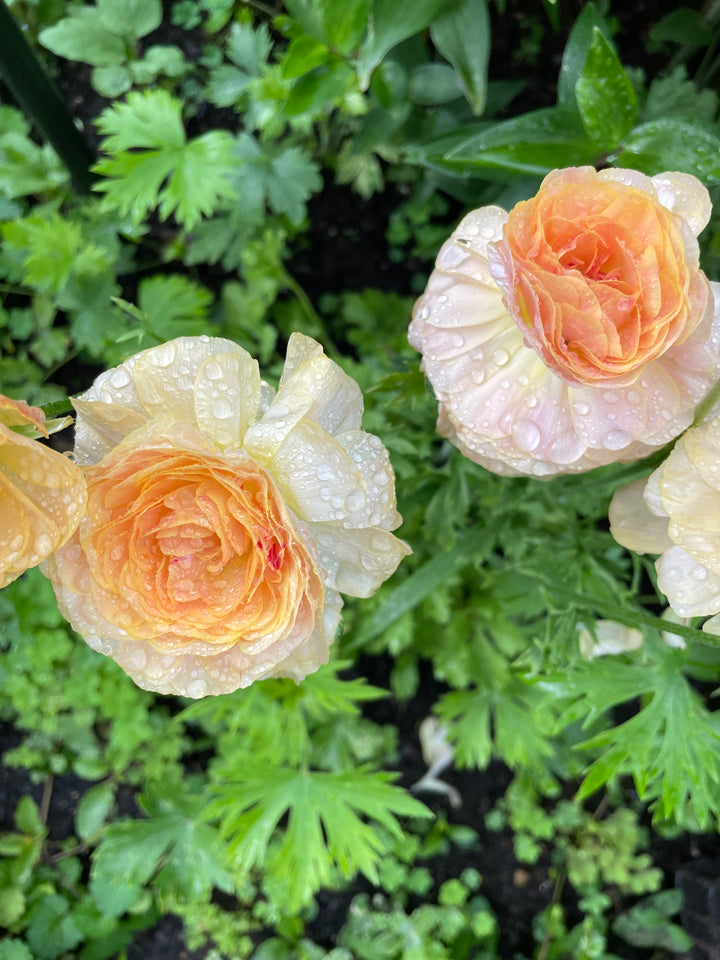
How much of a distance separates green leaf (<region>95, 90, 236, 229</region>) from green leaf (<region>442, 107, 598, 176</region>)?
13.9 inches

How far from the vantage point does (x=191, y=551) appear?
531 millimetres

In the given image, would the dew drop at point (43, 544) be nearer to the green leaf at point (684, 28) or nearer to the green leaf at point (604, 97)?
the green leaf at point (604, 97)

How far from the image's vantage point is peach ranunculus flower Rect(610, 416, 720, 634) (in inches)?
21.4

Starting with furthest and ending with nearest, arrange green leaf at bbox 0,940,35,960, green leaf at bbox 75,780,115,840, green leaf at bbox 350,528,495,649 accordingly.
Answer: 1. green leaf at bbox 75,780,115,840
2. green leaf at bbox 0,940,35,960
3. green leaf at bbox 350,528,495,649

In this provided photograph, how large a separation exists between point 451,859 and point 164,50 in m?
1.68

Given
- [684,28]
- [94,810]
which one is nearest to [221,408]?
[684,28]

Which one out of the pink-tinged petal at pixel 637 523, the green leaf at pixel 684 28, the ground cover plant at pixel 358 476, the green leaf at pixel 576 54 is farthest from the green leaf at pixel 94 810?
the green leaf at pixel 684 28

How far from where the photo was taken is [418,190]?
133 cm

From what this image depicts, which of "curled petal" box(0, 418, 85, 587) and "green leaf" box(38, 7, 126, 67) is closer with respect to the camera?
"curled petal" box(0, 418, 85, 587)

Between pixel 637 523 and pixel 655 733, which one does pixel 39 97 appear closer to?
pixel 637 523

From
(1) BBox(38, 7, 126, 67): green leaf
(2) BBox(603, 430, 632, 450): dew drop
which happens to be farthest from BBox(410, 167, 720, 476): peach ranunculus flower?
(1) BBox(38, 7, 126, 67): green leaf

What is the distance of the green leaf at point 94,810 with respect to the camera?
139cm

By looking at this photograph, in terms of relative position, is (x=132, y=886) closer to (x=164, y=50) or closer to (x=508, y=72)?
(x=164, y=50)

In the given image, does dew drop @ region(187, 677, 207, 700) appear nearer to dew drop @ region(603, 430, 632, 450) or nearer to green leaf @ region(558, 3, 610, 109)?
dew drop @ region(603, 430, 632, 450)
